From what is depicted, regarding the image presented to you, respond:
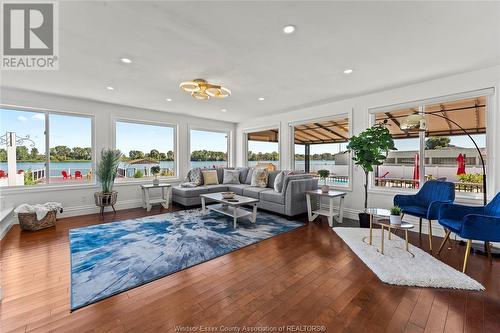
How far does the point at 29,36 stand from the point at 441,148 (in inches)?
230

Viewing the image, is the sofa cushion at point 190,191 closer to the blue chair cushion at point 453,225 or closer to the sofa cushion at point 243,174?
the sofa cushion at point 243,174

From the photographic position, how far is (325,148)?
18.3ft

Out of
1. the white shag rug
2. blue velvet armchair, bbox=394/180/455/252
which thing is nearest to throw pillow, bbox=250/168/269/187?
the white shag rug

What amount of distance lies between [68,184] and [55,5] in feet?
12.9

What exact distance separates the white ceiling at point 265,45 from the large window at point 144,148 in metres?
1.54

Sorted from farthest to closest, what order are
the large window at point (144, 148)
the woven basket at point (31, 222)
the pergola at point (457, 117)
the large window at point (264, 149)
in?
the large window at point (264, 149) → the large window at point (144, 148) → the woven basket at point (31, 222) → the pergola at point (457, 117)

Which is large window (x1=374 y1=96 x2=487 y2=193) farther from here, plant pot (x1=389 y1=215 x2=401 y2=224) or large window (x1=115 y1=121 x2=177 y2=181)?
large window (x1=115 y1=121 x2=177 y2=181)

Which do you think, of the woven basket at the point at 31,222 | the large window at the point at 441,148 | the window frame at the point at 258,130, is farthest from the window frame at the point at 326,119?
the woven basket at the point at 31,222

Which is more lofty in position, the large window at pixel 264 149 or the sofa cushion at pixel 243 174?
the large window at pixel 264 149

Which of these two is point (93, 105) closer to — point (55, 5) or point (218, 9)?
point (55, 5)

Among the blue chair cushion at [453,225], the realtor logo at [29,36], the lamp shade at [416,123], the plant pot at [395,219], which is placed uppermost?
the realtor logo at [29,36]

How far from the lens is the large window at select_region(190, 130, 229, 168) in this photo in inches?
266

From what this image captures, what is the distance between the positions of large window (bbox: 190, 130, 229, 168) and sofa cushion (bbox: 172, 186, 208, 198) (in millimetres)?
1279

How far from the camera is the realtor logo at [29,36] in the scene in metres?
1.93
